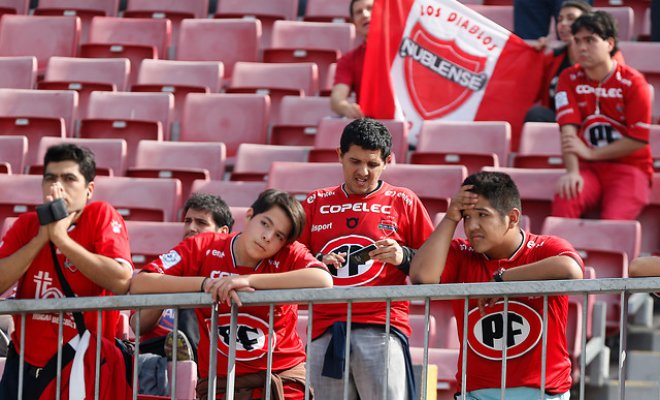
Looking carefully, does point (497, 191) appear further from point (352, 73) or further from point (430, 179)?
point (352, 73)

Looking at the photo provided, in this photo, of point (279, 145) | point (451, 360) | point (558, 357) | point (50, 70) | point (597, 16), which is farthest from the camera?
point (50, 70)

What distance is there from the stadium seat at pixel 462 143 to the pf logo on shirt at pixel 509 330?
3.48 metres

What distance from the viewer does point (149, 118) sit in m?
9.52

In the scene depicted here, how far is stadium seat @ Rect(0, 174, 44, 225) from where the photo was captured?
8.16 metres

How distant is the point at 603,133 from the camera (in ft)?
25.2

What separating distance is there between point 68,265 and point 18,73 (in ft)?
18.6

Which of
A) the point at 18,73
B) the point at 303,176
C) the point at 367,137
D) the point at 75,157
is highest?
the point at 18,73

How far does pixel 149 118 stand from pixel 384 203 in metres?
4.56

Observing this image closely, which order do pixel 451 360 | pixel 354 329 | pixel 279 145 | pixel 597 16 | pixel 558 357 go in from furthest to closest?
pixel 279 145 → pixel 597 16 → pixel 451 360 → pixel 354 329 → pixel 558 357

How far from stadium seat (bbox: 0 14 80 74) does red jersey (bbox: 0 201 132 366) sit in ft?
20.2

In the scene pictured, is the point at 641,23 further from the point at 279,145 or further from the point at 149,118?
the point at 149,118

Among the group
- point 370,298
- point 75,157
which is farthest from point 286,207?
point 75,157

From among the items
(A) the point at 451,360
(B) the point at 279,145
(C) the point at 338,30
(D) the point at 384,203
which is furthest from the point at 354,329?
(C) the point at 338,30

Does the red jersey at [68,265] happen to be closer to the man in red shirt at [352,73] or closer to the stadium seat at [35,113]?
→ the man in red shirt at [352,73]
